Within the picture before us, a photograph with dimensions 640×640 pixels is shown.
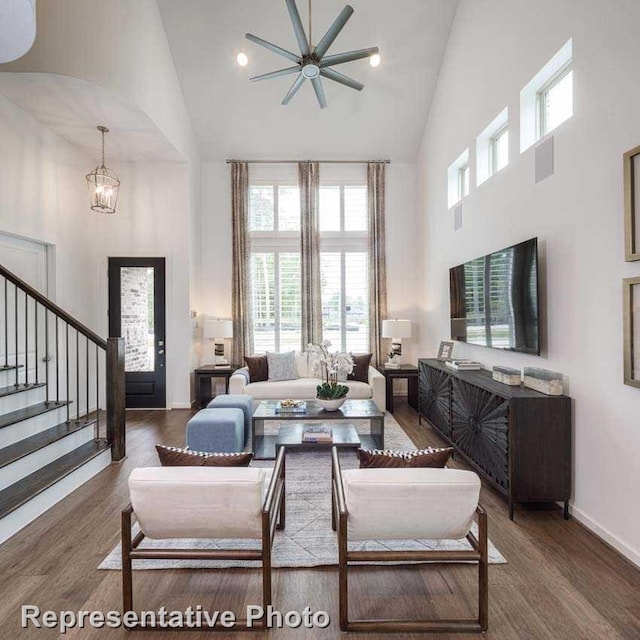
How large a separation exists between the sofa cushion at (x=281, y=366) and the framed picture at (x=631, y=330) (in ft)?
14.5

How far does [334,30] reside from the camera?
3709 mm

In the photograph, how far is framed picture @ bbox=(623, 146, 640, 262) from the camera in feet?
7.38

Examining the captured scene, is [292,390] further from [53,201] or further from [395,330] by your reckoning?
[53,201]

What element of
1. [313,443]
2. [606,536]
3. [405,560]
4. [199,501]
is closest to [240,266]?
[313,443]

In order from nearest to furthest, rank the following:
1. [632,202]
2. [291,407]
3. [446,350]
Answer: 1. [632,202]
2. [291,407]
3. [446,350]

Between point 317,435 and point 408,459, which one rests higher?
point 408,459

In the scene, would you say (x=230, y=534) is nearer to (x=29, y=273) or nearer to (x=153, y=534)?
(x=153, y=534)

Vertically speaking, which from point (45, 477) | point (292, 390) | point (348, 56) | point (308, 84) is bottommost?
point (45, 477)

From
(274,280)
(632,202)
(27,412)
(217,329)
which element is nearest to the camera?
(632,202)

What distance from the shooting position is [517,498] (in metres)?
2.80

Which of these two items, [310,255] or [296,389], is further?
[310,255]

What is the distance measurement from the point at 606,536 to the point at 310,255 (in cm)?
528

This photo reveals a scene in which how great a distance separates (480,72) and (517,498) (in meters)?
4.28

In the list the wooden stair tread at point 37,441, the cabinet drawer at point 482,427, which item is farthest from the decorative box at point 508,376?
the wooden stair tread at point 37,441
